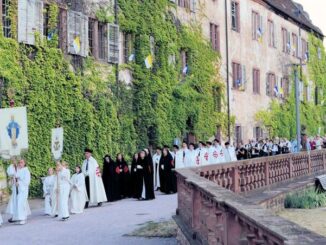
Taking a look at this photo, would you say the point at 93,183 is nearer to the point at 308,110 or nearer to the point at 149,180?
the point at 149,180

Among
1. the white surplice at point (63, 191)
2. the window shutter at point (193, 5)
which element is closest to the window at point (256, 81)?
the window shutter at point (193, 5)

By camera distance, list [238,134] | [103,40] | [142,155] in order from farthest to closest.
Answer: [238,134]
[103,40]
[142,155]

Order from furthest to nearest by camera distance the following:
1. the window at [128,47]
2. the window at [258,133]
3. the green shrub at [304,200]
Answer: the window at [258,133]
the window at [128,47]
the green shrub at [304,200]

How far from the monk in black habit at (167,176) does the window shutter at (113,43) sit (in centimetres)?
543

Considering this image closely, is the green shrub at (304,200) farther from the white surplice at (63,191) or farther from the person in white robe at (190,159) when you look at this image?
the person in white robe at (190,159)

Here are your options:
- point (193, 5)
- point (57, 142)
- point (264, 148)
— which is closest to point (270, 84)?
point (264, 148)

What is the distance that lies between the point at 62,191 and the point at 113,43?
11562mm

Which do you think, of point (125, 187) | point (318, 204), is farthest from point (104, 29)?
point (318, 204)

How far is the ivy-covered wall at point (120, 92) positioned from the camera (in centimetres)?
2200

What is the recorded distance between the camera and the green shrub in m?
16.9

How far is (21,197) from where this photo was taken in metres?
16.0

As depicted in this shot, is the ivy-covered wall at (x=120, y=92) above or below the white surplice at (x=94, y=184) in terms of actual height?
above

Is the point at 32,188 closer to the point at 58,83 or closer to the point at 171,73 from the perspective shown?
the point at 58,83

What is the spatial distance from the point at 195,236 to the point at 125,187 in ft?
44.4
